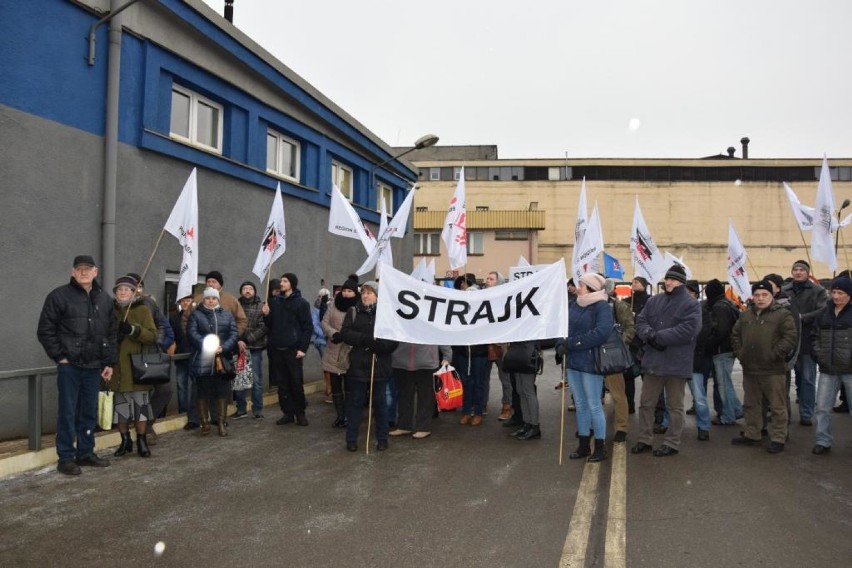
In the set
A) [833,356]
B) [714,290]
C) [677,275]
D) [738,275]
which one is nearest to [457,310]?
[677,275]

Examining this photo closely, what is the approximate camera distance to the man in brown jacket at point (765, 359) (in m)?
7.58

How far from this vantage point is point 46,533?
483 centimetres

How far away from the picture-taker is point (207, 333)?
8.45m

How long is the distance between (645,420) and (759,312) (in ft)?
6.42

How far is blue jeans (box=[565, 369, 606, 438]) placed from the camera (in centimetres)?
715

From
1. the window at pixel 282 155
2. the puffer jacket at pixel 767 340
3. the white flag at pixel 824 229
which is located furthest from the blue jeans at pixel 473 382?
the window at pixel 282 155

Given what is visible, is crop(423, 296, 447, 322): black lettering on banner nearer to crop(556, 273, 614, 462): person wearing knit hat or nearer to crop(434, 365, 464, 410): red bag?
crop(556, 273, 614, 462): person wearing knit hat

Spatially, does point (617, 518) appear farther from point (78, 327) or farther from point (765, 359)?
point (78, 327)

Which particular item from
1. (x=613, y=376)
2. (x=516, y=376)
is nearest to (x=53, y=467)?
(x=516, y=376)

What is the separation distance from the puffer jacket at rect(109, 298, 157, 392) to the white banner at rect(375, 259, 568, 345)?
8.37 feet

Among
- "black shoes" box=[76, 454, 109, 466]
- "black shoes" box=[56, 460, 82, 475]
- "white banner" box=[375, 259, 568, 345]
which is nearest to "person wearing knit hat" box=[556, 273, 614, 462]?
"white banner" box=[375, 259, 568, 345]

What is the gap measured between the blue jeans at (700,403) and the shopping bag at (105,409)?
6.73 m

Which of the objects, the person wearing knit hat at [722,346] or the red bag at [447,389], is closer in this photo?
the person wearing knit hat at [722,346]

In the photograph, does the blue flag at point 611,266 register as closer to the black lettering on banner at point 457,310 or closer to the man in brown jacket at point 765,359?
the man in brown jacket at point 765,359
